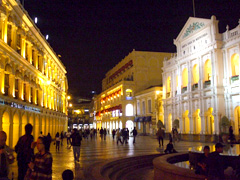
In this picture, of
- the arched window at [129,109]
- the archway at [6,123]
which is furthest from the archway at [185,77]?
the archway at [6,123]

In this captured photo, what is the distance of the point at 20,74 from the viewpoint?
83.7 ft

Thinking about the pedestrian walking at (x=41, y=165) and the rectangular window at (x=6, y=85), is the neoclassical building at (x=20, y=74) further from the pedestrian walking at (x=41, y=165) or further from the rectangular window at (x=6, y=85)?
the pedestrian walking at (x=41, y=165)

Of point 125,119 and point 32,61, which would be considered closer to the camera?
point 32,61

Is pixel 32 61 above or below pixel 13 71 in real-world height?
above

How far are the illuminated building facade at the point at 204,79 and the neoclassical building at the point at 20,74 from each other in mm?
19450

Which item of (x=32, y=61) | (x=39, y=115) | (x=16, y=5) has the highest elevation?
(x=16, y=5)

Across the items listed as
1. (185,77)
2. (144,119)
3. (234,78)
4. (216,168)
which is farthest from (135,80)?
(216,168)

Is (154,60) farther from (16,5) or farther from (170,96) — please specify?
(16,5)

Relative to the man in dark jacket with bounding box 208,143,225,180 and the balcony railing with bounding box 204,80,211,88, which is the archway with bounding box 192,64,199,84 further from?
the man in dark jacket with bounding box 208,143,225,180

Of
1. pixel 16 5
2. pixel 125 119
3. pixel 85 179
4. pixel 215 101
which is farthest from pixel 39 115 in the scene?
pixel 125 119

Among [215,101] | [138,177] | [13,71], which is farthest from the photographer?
[215,101]

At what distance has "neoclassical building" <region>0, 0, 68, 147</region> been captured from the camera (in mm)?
21672

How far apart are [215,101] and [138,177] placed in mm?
22957

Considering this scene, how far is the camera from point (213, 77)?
112 ft
